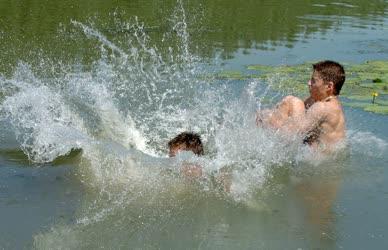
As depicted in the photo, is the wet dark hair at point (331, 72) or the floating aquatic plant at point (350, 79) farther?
the floating aquatic plant at point (350, 79)

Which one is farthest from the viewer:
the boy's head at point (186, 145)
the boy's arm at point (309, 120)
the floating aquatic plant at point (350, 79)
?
the floating aquatic plant at point (350, 79)

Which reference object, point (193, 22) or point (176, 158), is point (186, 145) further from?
point (193, 22)

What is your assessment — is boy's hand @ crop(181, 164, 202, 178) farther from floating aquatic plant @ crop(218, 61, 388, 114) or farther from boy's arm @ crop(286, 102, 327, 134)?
floating aquatic plant @ crop(218, 61, 388, 114)

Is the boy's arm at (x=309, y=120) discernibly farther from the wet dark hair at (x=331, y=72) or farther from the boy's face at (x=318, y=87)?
the wet dark hair at (x=331, y=72)

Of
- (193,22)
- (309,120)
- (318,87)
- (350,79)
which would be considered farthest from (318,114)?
(193,22)

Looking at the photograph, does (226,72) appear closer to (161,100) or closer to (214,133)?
(161,100)

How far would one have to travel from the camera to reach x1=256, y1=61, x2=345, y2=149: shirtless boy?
662 centimetres

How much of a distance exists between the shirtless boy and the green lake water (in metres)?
0.16

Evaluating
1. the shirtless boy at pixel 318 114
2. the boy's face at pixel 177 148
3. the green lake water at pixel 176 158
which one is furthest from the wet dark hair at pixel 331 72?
the boy's face at pixel 177 148

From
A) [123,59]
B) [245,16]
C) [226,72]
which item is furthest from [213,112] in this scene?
[245,16]

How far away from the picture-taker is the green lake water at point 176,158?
4902 millimetres

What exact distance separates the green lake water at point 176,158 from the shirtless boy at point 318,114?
157 millimetres

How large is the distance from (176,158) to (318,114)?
64.2 inches

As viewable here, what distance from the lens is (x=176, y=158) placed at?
5.89m
